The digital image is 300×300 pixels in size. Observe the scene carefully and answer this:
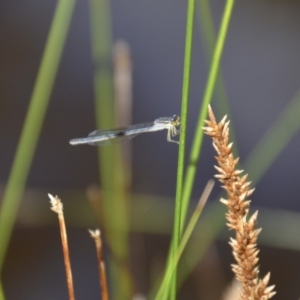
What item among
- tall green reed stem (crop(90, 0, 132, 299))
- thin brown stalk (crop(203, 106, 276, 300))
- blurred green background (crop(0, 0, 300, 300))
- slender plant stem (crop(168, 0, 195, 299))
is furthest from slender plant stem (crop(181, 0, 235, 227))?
blurred green background (crop(0, 0, 300, 300))

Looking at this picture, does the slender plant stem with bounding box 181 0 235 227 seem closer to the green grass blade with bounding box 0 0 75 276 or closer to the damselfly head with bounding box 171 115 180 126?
the damselfly head with bounding box 171 115 180 126

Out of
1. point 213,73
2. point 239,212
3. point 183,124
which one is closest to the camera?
point 239,212

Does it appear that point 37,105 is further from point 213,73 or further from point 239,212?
point 239,212

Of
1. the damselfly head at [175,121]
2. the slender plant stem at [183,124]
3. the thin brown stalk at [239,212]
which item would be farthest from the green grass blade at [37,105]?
the thin brown stalk at [239,212]

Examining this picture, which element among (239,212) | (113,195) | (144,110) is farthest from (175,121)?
(144,110)

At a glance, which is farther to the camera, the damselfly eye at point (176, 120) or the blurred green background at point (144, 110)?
the blurred green background at point (144, 110)

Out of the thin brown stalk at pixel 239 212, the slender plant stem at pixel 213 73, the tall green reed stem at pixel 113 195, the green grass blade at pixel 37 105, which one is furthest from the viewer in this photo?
the tall green reed stem at pixel 113 195

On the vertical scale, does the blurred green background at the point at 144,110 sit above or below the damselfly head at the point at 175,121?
above

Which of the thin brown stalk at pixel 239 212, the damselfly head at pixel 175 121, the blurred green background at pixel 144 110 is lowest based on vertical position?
the thin brown stalk at pixel 239 212

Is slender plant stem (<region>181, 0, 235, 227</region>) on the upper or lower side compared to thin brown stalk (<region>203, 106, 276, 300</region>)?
upper

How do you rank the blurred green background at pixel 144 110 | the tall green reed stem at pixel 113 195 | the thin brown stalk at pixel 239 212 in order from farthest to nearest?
the blurred green background at pixel 144 110 < the tall green reed stem at pixel 113 195 < the thin brown stalk at pixel 239 212

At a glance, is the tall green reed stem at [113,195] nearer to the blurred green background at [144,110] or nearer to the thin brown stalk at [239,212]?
the thin brown stalk at [239,212]

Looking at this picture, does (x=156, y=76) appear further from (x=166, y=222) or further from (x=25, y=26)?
(x=166, y=222)
